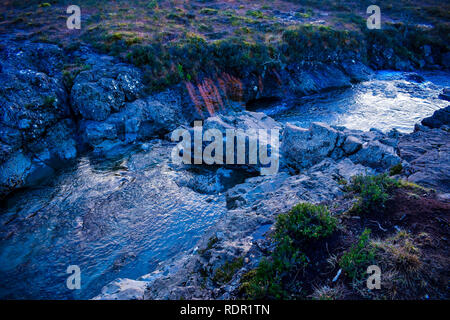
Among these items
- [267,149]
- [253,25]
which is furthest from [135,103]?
[253,25]

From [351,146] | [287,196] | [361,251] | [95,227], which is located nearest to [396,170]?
[351,146]

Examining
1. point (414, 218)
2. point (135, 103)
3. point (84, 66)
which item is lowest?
point (414, 218)

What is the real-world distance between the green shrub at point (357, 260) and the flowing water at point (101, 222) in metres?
6.27

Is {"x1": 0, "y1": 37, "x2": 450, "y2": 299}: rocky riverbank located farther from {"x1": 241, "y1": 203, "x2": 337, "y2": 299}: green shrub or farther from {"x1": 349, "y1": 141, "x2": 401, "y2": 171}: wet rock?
{"x1": 241, "y1": 203, "x2": 337, "y2": 299}: green shrub

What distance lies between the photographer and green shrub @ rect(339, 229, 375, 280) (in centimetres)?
540

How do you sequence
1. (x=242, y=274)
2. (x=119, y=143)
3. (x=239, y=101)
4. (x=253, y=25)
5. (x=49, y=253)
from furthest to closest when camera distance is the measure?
(x=253, y=25) < (x=239, y=101) < (x=119, y=143) < (x=49, y=253) < (x=242, y=274)

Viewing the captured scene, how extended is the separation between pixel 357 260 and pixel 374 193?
2528 millimetres

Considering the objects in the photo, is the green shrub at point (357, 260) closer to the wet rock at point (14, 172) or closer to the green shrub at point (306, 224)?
the green shrub at point (306, 224)

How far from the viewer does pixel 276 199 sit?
10.0 metres

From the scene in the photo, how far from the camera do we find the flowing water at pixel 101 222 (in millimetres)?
9055

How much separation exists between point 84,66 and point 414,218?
75.1 feet

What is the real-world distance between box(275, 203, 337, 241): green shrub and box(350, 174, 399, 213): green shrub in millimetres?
1158

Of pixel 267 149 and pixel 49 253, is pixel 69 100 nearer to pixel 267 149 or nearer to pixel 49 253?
pixel 49 253

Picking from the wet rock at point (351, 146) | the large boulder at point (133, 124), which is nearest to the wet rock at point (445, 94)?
the wet rock at point (351, 146)
